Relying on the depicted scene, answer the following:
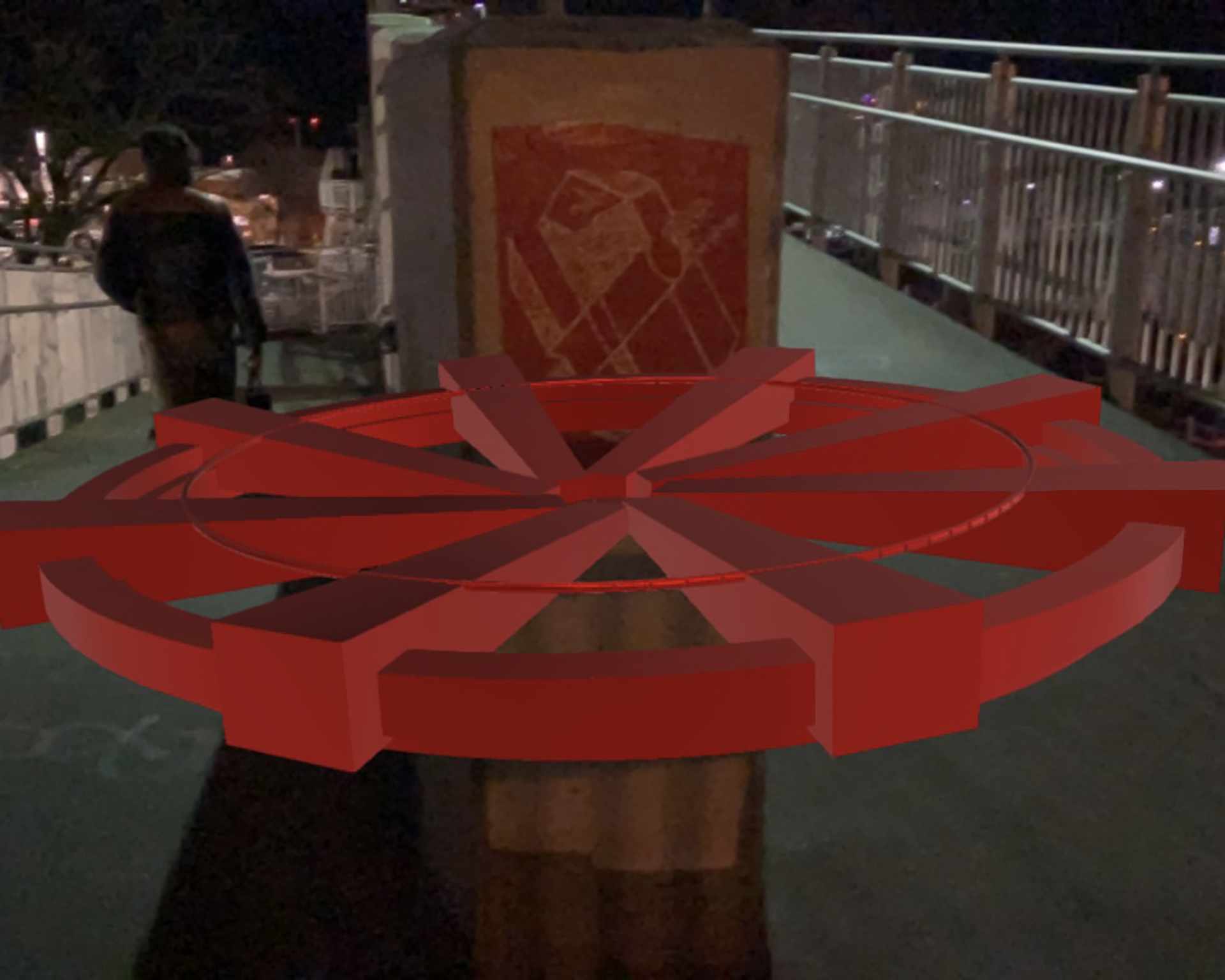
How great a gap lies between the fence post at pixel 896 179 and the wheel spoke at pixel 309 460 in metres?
6.78

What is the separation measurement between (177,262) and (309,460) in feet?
12.5

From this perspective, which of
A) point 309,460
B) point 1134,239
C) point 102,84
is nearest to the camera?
point 309,460

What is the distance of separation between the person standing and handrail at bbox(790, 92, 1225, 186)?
12.9ft

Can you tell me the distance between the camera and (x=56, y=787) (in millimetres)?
4191

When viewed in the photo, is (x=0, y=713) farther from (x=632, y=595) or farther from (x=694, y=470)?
(x=694, y=470)

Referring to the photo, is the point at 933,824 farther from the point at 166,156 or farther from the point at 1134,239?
the point at 166,156

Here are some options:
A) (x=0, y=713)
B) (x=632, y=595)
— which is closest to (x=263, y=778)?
(x=0, y=713)

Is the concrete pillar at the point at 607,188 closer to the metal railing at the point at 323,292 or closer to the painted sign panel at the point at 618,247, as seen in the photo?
the painted sign panel at the point at 618,247

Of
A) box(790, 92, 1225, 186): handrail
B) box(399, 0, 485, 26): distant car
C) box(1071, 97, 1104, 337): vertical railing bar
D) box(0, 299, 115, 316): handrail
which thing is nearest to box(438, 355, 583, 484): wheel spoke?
box(790, 92, 1225, 186): handrail

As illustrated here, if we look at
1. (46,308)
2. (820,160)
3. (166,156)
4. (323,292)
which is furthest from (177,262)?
(323,292)

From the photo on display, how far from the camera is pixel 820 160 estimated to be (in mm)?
10156

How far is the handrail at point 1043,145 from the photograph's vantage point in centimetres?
556

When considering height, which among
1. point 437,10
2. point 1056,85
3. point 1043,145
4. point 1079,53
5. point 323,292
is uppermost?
point 437,10

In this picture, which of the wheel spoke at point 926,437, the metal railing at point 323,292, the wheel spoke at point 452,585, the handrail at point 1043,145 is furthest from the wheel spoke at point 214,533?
the metal railing at point 323,292
